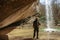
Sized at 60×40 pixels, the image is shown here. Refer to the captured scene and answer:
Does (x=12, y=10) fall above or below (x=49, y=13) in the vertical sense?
below

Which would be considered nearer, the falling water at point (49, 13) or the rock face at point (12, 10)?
the rock face at point (12, 10)

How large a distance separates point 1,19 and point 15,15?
0.07 metres

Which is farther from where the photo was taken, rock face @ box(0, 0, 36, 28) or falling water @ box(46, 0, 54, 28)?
falling water @ box(46, 0, 54, 28)

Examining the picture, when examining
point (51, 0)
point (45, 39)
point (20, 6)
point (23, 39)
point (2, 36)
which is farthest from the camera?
point (51, 0)

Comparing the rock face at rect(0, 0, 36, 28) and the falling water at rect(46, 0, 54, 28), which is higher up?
the falling water at rect(46, 0, 54, 28)

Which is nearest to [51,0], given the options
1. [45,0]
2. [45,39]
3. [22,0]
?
[45,0]

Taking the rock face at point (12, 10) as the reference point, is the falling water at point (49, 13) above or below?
above

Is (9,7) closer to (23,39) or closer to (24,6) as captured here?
(24,6)

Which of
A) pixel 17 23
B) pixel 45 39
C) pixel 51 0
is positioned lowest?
pixel 45 39

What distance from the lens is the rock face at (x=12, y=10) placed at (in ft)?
2.07

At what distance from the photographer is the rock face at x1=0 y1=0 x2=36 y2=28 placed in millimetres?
→ 632

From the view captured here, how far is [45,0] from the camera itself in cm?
473

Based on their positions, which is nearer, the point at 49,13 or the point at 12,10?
the point at 12,10

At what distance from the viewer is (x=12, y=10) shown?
688 millimetres
